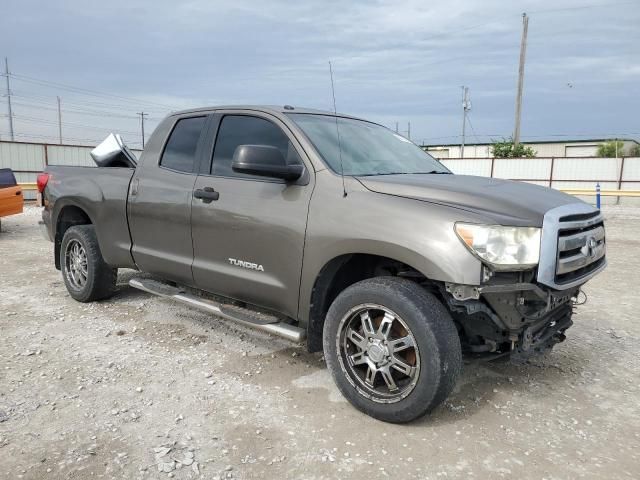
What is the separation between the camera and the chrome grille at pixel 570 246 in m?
2.90

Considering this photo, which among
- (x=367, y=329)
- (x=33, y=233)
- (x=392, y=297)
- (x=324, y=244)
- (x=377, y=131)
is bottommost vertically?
(x=33, y=233)

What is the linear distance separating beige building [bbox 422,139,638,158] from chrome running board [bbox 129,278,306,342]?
41152mm

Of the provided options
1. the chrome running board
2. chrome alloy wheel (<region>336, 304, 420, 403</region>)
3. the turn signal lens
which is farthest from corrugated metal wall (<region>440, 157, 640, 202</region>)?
chrome alloy wheel (<region>336, 304, 420, 403</region>)

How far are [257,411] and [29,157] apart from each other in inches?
772

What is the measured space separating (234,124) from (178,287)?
1.64m

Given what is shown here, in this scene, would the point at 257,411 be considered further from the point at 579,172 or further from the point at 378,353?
the point at 579,172

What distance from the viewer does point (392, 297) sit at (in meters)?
3.02

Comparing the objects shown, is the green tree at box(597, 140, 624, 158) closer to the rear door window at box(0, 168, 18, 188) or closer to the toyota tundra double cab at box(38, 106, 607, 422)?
the rear door window at box(0, 168, 18, 188)

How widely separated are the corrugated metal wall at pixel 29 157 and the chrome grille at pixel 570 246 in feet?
56.5

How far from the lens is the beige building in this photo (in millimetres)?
45438

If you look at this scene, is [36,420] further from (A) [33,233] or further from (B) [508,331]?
(A) [33,233]

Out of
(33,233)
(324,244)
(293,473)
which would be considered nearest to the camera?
(293,473)

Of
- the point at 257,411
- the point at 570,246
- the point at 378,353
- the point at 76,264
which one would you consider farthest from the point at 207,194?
the point at 570,246

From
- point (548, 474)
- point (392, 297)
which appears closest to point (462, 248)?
point (392, 297)
